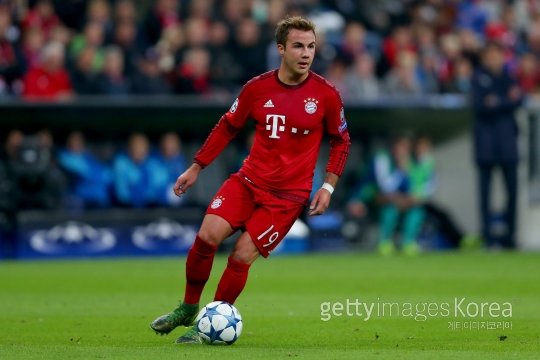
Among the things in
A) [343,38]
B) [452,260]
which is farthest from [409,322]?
[343,38]

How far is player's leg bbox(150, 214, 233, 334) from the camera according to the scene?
914cm

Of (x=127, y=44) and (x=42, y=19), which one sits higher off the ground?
(x=42, y=19)

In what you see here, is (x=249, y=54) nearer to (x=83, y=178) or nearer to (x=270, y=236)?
(x=83, y=178)

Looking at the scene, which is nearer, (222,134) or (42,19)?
(222,134)

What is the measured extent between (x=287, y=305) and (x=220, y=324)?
3.31m

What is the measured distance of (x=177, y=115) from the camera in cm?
2078

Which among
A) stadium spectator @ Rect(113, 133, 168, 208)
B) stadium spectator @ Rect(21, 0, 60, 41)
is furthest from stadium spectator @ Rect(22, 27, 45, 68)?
stadium spectator @ Rect(113, 133, 168, 208)

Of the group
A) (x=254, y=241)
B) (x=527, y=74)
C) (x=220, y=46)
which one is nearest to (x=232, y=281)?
(x=254, y=241)

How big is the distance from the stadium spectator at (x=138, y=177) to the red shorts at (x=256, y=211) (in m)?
10.9

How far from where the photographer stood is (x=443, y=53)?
78.0 feet

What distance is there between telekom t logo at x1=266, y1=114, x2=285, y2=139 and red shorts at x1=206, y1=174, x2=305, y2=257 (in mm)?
408

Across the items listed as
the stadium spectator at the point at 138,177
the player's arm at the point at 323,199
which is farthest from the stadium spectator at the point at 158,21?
the player's arm at the point at 323,199

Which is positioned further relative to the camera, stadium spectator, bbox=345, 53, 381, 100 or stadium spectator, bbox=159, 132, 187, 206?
stadium spectator, bbox=345, 53, 381, 100

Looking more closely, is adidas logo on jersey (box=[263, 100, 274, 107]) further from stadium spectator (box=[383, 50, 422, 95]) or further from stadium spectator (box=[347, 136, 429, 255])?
stadium spectator (box=[383, 50, 422, 95])
